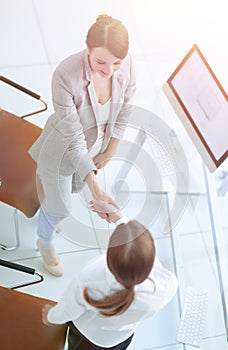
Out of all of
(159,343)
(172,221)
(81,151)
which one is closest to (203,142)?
(172,221)

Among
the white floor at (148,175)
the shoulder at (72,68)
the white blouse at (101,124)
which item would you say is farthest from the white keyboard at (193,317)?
the shoulder at (72,68)

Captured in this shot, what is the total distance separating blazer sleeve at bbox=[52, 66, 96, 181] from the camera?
1.97m

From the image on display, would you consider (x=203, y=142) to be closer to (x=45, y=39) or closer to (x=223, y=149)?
(x=223, y=149)

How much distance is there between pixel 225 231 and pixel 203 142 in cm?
48

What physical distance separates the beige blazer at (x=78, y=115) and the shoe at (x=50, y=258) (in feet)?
2.02

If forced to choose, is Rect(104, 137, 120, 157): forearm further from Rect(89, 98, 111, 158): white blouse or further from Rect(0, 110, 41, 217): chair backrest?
Rect(0, 110, 41, 217): chair backrest

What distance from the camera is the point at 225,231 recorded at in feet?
8.58

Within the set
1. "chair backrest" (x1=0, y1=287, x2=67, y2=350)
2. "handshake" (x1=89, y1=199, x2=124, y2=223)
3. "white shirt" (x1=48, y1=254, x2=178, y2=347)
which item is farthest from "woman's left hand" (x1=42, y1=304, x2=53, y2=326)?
"handshake" (x1=89, y1=199, x2=124, y2=223)

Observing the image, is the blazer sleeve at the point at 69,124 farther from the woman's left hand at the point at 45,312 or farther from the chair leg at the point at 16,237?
the chair leg at the point at 16,237

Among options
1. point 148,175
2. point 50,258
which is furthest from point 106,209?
point 50,258

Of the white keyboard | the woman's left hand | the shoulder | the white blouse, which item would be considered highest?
the shoulder

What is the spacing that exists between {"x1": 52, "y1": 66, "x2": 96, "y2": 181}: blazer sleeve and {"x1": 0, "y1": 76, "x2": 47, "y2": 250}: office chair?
387 mm

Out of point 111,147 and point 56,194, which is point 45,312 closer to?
point 56,194

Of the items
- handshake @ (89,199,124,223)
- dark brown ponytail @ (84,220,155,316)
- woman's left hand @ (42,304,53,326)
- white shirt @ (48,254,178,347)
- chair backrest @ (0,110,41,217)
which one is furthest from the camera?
chair backrest @ (0,110,41,217)
